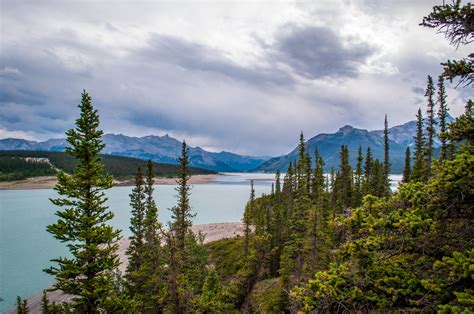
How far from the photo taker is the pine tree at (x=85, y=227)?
634 inches

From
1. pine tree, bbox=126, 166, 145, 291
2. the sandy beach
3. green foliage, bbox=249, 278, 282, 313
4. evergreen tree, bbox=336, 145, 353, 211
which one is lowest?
the sandy beach

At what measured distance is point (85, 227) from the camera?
16547 millimetres

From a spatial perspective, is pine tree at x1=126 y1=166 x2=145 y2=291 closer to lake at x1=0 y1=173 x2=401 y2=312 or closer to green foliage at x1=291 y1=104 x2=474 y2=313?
lake at x1=0 y1=173 x2=401 y2=312

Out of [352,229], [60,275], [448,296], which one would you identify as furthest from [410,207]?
[60,275]

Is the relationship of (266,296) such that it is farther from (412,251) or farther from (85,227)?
(412,251)

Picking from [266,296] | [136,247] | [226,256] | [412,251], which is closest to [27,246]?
[226,256]

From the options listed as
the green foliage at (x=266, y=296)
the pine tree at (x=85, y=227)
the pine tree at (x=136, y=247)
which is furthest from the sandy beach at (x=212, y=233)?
the pine tree at (x=85, y=227)

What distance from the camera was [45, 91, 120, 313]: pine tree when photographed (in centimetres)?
1609

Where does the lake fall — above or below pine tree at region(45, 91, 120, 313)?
below

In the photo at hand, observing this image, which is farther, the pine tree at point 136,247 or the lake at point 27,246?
the lake at point 27,246

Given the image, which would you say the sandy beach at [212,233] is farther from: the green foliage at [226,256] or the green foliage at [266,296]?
the green foliage at [266,296]

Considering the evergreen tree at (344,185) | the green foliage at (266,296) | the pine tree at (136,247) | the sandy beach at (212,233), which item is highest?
the evergreen tree at (344,185)

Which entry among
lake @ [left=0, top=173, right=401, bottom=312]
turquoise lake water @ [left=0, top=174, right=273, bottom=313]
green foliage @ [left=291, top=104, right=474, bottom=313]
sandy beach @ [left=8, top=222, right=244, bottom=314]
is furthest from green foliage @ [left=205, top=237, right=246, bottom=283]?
green foliage @ [left=291, top=104, right=474, bottom=313]

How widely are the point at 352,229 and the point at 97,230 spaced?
1309 cm
